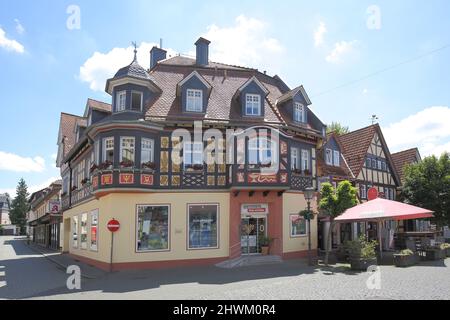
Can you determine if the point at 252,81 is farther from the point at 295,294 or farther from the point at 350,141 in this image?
the point at 350,141

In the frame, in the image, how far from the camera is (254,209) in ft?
69.2

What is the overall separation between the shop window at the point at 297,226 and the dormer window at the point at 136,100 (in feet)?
32.1

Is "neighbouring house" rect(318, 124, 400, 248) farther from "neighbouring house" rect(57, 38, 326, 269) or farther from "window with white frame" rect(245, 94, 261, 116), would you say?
"window with white frame" rect(245, 94, 261, 116)

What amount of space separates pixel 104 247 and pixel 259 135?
927cm

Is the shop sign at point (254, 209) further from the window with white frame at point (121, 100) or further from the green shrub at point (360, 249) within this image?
the window with white frame at point (121, 100)

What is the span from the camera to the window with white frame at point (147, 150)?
1931 cm

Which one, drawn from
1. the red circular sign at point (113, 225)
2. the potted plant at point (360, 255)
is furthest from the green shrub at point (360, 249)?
the red circular sign at point (113, 225)

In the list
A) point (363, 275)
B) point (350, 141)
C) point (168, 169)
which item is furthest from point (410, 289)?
point (350, 141)

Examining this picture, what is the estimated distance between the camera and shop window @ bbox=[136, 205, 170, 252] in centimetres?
1892

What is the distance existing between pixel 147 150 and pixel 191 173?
2.38m

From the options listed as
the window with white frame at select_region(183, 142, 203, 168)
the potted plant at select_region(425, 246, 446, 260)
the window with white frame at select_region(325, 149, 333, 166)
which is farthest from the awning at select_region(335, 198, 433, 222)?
the window with white frame at select_region(325, 149, 333, 166)

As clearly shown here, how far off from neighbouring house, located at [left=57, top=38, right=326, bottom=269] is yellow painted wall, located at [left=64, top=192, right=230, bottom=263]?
46mm

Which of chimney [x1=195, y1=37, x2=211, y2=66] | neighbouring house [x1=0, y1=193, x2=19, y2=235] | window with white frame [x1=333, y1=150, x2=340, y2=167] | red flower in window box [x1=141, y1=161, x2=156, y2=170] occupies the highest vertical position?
chimney [x1=195, y1=37, x2=211, y2=66]

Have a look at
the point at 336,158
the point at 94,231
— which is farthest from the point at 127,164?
the point at 336,158
